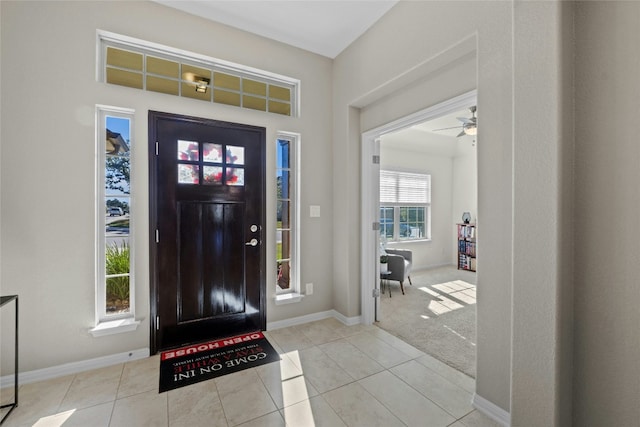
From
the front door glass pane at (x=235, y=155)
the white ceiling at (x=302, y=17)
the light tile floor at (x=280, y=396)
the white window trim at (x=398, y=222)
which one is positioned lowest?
the light tile floor at (x=280, y=396)

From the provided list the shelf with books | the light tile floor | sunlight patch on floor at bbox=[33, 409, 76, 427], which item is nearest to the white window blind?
the shelf with books

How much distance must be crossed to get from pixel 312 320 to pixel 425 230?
154 inches

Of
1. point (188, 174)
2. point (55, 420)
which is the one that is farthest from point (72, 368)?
point (188, 174)

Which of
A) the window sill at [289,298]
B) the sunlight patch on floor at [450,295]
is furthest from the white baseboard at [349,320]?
the sunlight patch on floor at [450,295]

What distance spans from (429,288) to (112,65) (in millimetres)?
4890

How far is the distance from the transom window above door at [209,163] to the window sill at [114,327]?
1.27 m

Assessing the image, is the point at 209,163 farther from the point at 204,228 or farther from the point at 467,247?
the point at 467,247

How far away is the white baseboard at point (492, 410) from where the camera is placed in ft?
5.49

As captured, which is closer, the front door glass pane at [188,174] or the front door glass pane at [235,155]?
the front door glass pane at [188,174]

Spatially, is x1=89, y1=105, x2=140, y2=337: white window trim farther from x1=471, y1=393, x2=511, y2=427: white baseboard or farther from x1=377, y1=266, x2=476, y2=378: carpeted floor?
x1=471, y1=393, x2=511, y2=427: white baseboard

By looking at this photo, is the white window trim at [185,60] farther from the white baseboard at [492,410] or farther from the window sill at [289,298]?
the white baseboard at [492,410]

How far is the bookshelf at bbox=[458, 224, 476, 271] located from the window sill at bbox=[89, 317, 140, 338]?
5.82 metres

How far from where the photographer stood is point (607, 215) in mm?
1305

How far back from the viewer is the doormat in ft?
6.93
